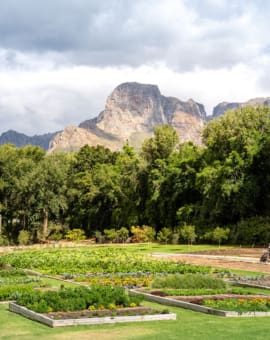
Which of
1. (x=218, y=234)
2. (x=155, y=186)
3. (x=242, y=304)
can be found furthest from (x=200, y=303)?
(x=155, y=186)

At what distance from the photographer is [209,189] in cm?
6031

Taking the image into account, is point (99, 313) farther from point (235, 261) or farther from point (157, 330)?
point (235, 261)

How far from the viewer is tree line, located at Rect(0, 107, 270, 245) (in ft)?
191

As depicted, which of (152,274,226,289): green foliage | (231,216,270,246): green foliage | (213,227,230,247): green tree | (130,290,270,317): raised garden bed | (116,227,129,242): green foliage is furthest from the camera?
(116,227,129,242): green foliage

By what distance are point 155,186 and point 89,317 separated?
55.3 m

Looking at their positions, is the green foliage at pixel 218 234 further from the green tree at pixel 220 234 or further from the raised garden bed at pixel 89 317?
the raised garden bed at pixel 89 317

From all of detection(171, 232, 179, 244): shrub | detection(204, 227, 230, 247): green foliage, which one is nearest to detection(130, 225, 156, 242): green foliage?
detection(171, 232, 179, 244): shrub

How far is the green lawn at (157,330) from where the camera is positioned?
527 inches

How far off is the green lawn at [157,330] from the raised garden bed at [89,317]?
21 cm

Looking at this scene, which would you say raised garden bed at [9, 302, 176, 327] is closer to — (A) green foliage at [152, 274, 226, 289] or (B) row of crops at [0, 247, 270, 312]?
(B) row of crops at [0, 247, 270, 312]

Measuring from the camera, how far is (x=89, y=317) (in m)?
15.1

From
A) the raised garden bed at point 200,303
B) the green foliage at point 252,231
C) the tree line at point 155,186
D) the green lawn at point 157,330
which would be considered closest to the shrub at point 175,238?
the tree line at point 155,186

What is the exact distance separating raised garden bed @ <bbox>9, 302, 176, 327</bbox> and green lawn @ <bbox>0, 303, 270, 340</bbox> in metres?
0.21

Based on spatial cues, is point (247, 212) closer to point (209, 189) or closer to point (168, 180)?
point (209, 189)
